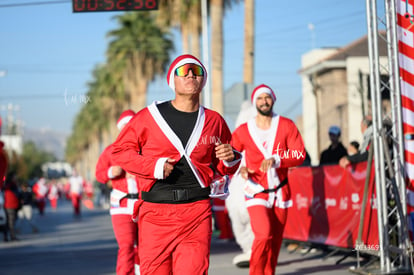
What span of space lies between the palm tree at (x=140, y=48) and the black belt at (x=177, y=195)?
4088cm

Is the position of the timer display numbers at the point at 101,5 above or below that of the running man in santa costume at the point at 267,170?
above

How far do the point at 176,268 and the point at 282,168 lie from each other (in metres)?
3.65

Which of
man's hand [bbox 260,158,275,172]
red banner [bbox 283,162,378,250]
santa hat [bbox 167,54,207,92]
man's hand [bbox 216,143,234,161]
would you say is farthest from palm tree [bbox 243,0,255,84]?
man's hand [bbox 216,143,234,161]

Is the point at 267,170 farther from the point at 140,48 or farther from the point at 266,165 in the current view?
the point at 140,48

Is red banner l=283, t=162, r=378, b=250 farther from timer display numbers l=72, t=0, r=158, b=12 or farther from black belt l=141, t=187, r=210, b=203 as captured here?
black belt l=141, t=187, r=210, b=203

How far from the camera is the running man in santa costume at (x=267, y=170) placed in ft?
29.2

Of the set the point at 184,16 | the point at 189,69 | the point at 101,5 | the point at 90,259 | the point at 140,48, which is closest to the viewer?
the point at 189,69

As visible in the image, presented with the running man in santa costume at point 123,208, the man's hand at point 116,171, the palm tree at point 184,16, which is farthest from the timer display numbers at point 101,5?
the palm tree at point 184,16

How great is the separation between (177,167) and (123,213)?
348 cm

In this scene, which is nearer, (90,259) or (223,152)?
(223,152)

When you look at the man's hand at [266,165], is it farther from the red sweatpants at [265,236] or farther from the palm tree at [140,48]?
the palm tree at [140,48]

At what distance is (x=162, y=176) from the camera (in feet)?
19.4

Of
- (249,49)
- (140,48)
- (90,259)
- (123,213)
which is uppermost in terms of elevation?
(140,48)

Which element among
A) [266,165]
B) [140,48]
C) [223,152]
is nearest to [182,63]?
[223,152]
